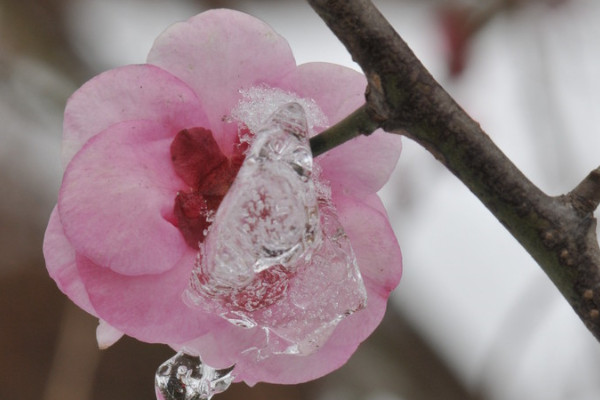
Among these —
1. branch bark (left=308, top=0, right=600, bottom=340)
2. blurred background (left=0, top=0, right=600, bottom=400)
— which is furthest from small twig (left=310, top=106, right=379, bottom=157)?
blurred background (left=0, top=0, right=600, bottom=400)

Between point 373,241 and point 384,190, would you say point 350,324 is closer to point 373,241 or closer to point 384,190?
point 373,241

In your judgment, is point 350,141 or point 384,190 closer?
point 350,141

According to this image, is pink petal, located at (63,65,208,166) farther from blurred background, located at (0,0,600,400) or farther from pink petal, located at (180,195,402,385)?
blurred background, located at (0,0,600,400)

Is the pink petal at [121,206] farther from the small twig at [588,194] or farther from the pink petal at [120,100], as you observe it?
the small twig at [588,194]

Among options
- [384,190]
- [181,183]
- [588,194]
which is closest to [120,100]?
[181,183]

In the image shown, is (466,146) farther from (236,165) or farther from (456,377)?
(456,377)
